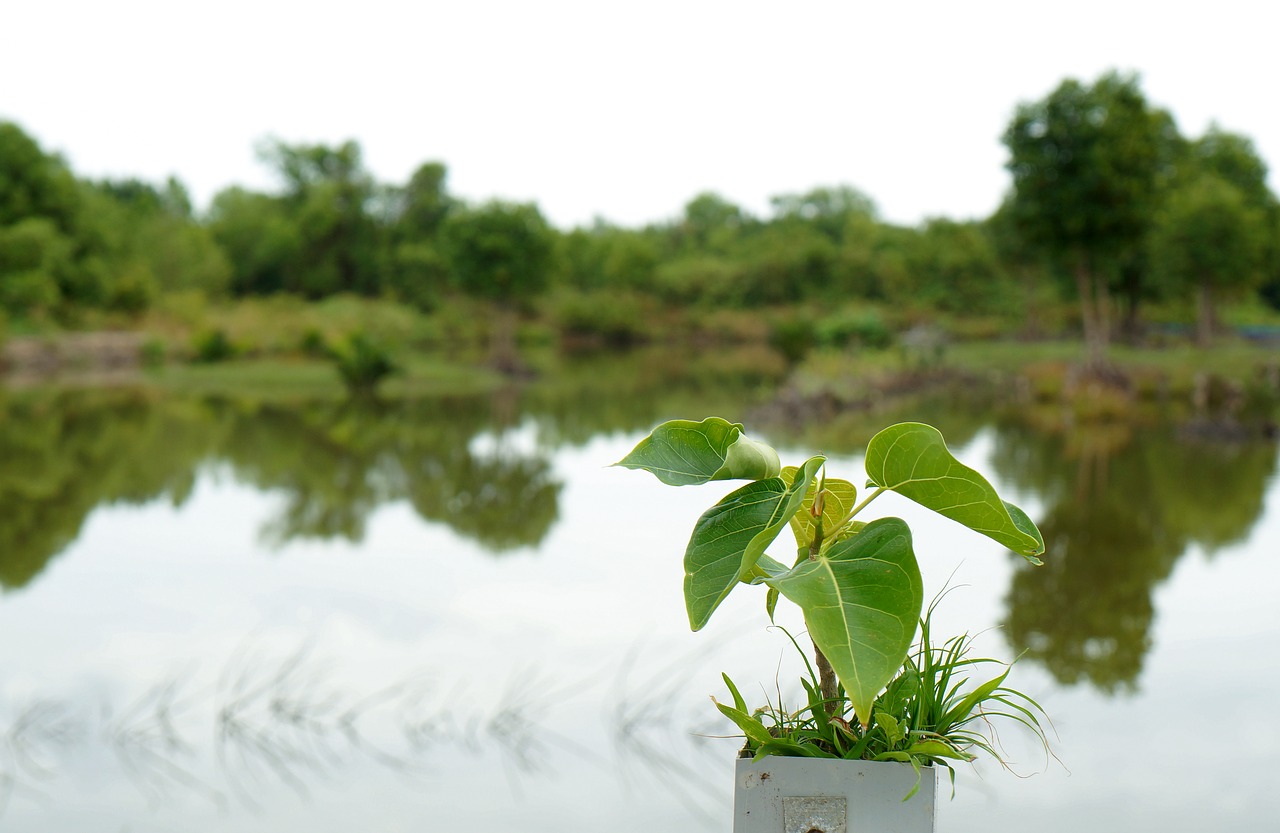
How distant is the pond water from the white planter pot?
0.46m

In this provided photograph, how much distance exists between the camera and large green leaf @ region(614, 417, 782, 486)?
1.15m

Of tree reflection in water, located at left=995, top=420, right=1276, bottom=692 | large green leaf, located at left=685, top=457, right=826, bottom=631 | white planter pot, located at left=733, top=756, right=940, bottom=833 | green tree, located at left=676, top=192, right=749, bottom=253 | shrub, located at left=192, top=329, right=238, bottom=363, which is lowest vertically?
white planter pot, located at left=733, top=756, right=940, bottom=833

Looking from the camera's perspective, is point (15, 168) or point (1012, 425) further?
point (15, 168)

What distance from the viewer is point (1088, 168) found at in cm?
1448

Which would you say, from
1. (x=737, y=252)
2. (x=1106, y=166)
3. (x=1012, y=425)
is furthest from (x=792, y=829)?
(x=737, y=252)

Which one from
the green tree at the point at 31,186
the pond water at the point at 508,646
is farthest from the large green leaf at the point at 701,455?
the green tree at the point at 31,186

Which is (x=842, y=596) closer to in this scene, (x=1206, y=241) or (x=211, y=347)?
(x=1206, y=241)

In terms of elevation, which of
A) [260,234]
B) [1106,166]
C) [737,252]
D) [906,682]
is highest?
[737,252]

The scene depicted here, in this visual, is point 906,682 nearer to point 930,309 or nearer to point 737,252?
point 930,309

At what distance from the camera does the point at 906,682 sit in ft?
4.11

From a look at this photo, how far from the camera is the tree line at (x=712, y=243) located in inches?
585

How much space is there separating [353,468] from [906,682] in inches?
309

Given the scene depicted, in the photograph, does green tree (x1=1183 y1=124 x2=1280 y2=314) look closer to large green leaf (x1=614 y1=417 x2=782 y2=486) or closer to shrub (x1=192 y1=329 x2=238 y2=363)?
shrub (x1=192 y1=329 x2=238 y2=363)

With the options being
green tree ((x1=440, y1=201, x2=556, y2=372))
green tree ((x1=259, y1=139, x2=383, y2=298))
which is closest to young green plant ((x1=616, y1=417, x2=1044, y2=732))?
green tree ((x1=440, y1=201, x2=556, y2=372))
